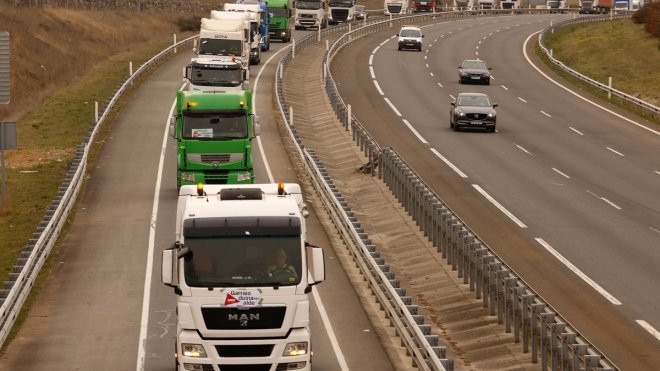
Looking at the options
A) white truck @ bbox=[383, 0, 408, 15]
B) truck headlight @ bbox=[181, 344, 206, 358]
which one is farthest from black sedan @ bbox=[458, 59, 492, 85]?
truck headlight @ bbox=[181, 344, 206, 358]

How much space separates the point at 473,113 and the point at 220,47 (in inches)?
493

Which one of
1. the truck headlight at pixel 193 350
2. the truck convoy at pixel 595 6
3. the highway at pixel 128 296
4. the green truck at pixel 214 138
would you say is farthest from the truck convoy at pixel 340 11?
the truck headlight at pixel 193 350

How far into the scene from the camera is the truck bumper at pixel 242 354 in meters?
18.5

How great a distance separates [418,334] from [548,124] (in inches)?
1616

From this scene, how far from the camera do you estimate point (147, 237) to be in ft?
107

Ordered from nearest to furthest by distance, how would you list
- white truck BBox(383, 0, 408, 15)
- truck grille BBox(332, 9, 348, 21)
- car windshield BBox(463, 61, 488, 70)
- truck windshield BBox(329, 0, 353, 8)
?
car windshield BBox(463, 61, 488, 70), truck windshield BBox(329, 0, 353, 8), truck grille BBox(332, 9, 348, 21), white truck BBox(383, 0, 408, 15)

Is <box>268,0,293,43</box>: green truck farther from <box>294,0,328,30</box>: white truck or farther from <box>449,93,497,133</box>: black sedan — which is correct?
<box>449,93,497,133</box>: black sedan

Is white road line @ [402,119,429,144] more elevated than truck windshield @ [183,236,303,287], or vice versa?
truck windshield @ [183,236,303,287]

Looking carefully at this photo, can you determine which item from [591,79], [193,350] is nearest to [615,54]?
[591,79]

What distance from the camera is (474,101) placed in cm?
5703

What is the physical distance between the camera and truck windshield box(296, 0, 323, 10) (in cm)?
10438

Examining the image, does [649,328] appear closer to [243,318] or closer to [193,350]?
[243,318]

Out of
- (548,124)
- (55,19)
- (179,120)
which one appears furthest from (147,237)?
(55,19)

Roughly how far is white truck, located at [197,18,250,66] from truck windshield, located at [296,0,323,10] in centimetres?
4206
